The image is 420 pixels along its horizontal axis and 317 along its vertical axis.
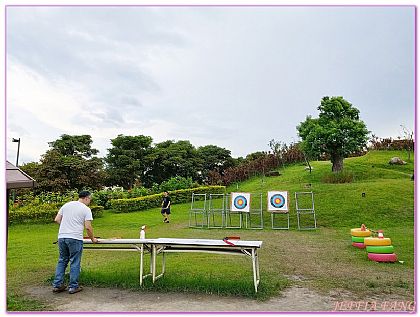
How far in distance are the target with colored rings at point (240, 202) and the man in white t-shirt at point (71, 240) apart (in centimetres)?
958

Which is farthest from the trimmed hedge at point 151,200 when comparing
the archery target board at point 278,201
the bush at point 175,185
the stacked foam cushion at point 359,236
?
the stacked foam cushion at point 359,236

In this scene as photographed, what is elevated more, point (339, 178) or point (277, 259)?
point (339, 178)

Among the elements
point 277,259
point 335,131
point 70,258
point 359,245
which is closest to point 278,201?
point 359,245

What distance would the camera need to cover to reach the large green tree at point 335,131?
17844 millimetres

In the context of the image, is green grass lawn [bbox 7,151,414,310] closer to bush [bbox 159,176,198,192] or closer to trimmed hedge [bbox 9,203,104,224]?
trimmed hedge [bbox 9,203,104,224]

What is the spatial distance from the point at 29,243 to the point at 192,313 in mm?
7381

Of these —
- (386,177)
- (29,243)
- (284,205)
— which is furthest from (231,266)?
(386,177)

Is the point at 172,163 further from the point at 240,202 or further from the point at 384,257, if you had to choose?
the point at 384,257

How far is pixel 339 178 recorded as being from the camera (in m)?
19.1

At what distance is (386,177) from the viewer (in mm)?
19453

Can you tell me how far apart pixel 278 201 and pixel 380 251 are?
679 centimetres

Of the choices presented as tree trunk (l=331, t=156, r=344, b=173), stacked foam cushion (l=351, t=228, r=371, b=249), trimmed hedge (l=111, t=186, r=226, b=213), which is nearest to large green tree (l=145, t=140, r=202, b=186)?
trimmed hedge (l=111, t=186, r=226, b=213)

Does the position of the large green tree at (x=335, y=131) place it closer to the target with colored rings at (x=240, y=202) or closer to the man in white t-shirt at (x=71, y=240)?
the target with colored rings at (x=240, y=202)

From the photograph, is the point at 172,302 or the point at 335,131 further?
the point at 335,131
